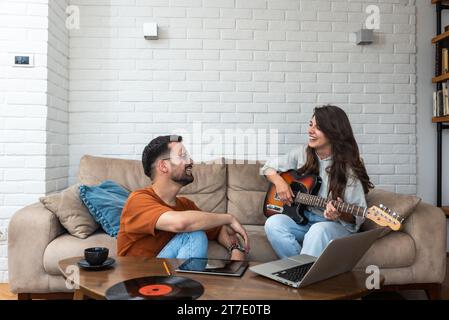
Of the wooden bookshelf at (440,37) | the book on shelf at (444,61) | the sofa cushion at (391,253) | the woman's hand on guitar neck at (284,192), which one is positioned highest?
the wooden bookshelf at (440,37)

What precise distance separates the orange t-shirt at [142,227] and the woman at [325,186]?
0.76m

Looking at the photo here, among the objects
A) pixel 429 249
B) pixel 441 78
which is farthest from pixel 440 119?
pixel 429 249

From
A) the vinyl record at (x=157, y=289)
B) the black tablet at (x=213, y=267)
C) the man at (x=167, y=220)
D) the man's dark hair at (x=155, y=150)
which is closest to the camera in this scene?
the vinyl record at (x=157, y=289)

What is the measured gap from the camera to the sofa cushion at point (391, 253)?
7.31 feet

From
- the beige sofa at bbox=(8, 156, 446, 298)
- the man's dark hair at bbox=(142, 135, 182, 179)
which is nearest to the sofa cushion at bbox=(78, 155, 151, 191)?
the beige sofa at bbox=(8, 156, 446, 298)

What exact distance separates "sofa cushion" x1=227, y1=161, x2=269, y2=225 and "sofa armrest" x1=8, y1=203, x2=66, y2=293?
117 centimetres

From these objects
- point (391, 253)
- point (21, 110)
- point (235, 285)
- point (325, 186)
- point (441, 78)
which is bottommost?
point (391, 253)

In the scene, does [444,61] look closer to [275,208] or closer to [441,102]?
[441,102]

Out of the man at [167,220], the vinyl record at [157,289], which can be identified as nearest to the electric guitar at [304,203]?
the man at [167,220]

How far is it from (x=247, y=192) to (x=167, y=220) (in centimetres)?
133

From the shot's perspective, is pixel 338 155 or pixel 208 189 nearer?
pixel 338 155

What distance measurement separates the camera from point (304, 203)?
2.33 meters

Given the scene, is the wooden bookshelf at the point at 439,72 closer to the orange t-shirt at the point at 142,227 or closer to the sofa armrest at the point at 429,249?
the sofa armrest at the point at 429,249

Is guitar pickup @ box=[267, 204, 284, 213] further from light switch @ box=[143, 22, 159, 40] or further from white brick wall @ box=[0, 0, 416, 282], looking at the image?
light switch @ box=[143, 22, 159, 40]
